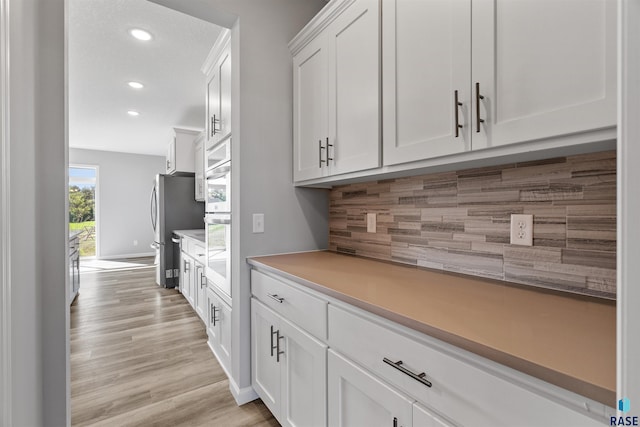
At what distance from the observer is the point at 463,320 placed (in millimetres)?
765

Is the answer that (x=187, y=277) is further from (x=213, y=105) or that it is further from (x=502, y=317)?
(x=502, y=317)

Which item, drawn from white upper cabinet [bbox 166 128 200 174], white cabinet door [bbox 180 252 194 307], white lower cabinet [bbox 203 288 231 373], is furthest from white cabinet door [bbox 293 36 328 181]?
white upper cabinet [bbox 166 128 200 174]

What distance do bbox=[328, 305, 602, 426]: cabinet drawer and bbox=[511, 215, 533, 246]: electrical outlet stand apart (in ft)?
2.10

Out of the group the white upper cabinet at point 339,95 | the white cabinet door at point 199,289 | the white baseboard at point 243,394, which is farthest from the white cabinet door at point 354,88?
the white cabinet door at point 199,289

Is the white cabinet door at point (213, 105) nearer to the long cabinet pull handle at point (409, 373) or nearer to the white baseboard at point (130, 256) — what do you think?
the long cabinet pull handle at point (409, 373)

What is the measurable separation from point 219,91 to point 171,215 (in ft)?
9.85

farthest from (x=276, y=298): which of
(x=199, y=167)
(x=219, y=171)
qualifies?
(x=199, y=167)

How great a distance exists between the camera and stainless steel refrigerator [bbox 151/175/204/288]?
4391mm

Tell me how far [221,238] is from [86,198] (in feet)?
22.0

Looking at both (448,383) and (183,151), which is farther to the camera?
(183,151)

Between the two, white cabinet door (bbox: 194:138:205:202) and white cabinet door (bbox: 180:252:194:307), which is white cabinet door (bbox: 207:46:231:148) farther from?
white cabinet door (bbox: 194:138:205:202)

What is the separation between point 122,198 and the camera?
7.05 m

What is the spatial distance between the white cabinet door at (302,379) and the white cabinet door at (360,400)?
5 centimetres

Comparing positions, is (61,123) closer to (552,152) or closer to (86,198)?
(552,152)
